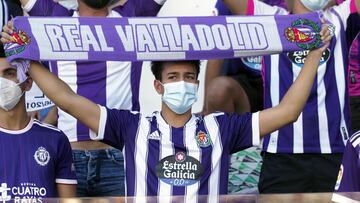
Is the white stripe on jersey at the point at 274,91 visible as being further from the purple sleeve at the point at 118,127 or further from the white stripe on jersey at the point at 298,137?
the purple sleeve at the point at 118,127

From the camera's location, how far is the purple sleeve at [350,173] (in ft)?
17.5

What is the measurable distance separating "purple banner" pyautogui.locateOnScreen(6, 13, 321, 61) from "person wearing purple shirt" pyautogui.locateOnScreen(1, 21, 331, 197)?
0.35 ft

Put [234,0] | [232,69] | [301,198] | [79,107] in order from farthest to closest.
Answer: [232,69] < [234,0] < [79,107] < [301,198]

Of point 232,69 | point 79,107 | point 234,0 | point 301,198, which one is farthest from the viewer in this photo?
point 232,69

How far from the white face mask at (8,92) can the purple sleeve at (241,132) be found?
3.58 ft

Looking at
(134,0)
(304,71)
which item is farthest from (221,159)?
(134,0)

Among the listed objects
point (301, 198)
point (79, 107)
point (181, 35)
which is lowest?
point (301, 198)

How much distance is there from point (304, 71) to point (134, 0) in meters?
1.51

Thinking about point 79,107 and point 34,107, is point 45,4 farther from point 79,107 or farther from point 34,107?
point 79,107

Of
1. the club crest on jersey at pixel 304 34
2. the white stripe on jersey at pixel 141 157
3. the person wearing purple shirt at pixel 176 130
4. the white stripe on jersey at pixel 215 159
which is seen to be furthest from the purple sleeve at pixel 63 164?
the club crest on jersey at pixel 304 34

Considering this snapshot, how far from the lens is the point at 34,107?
6.96 m

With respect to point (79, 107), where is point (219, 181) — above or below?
below

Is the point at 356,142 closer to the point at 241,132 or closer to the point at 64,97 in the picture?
the point at 241,132

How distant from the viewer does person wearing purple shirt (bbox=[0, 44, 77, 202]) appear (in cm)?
568
